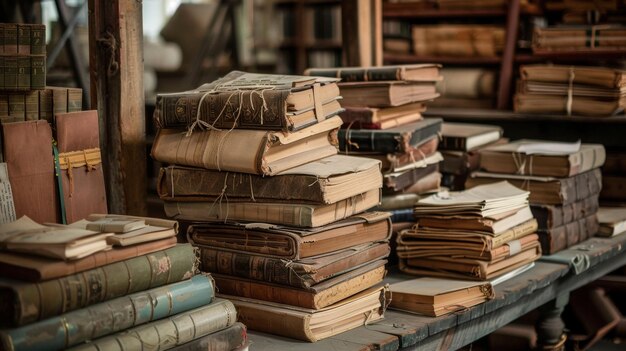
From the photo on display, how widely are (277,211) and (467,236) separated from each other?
79 cm

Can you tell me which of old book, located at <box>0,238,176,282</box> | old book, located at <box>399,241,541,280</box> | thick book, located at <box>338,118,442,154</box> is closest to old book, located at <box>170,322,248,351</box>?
old book, located at <box>0,238,176,282</box>

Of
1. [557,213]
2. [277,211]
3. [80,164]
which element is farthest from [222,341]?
[557,213]

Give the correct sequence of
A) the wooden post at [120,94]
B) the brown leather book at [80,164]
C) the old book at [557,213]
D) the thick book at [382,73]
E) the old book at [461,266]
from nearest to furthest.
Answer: the brown leather book at [80,164]
the wooden post at [120,94]
the old book at [461,266]
the thick book at [382,73]
the old book at [557,213]

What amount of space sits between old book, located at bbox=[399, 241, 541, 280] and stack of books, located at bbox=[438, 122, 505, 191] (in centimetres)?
68

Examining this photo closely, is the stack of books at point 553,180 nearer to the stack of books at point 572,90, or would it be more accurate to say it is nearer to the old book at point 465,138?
the old book at point 465,138

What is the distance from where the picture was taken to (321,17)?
9.05m

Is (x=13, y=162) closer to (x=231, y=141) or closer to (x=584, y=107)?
(x=231, y=141)

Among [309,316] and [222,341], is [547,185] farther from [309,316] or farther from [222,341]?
[222,341]

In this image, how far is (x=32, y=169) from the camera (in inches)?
86.7

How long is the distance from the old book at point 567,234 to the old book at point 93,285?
1740 mm

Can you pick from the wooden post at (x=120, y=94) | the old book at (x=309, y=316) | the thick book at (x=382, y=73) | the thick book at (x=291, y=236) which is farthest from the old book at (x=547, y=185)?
the wooden post at (x=120, y=94)

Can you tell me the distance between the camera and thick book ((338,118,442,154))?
3.08 meters

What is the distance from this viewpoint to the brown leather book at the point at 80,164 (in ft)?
7.50

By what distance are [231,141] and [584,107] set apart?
2.69 metres
